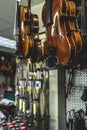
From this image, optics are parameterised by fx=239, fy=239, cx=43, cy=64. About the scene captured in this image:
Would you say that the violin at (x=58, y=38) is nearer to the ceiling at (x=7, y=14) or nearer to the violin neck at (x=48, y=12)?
the violin neck at (x=48, y=12)

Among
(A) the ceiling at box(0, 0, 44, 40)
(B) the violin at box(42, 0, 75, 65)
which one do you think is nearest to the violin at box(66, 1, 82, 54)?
(B) the violin at box(42, 0, 75, 65)

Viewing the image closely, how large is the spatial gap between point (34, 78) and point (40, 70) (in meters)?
0.10

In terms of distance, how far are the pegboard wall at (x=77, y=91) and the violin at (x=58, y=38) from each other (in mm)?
586

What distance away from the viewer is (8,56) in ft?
22.5

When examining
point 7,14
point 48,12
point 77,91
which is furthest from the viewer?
point 7,14

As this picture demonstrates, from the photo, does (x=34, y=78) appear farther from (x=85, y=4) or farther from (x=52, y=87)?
(x=85, y=4)

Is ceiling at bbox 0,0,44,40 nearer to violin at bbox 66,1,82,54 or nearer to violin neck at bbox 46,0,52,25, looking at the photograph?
violin neck at bbox 46,0,52,25

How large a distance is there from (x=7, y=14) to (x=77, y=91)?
5.39 ft

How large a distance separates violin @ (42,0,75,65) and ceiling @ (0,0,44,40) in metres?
0.99

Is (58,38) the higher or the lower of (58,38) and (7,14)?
the lower

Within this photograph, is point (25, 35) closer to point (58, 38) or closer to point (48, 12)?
point (48, 12)

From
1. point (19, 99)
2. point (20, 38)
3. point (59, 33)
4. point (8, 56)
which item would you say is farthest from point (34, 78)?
point (8, 56)

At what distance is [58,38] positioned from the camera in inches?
64.4

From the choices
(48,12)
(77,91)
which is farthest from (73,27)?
(77,91)
